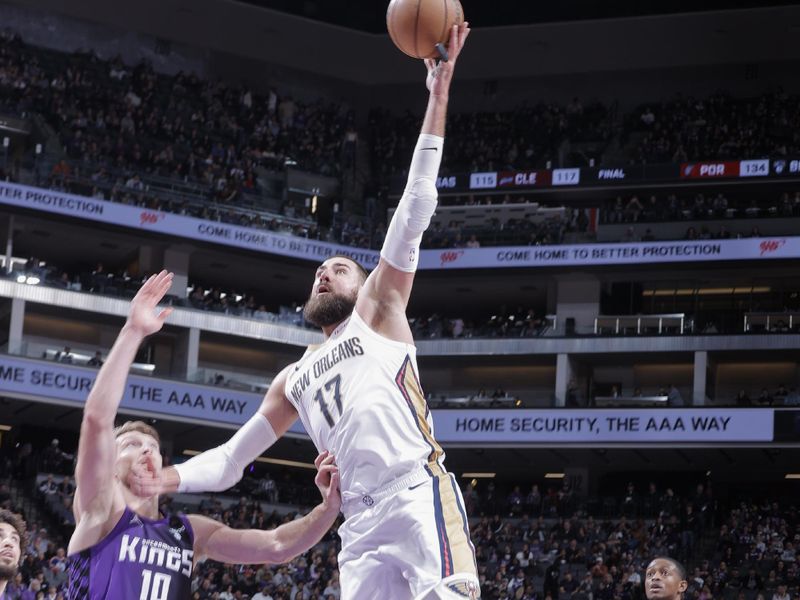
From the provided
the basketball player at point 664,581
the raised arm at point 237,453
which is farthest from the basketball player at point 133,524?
the basketball player at point 664,581

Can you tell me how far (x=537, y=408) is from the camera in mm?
39406

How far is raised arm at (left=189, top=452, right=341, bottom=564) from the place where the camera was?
240 inches

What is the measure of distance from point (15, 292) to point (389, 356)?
35.0 m

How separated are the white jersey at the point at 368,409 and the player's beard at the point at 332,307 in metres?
0.16

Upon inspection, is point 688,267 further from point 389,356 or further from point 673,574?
point 389,356

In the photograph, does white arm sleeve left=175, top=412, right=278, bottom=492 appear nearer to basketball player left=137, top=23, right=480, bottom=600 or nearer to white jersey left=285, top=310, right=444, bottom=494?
basketball player left=137, top=23, right=480, bottom=600

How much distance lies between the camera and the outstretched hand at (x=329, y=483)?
6180 mm

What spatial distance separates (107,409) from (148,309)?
18.3 inches

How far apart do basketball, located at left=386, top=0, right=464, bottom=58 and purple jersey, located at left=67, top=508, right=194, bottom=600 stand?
115 inches

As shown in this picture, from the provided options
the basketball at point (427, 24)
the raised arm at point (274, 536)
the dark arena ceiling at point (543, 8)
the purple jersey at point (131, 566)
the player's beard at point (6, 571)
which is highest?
the dark arena ceiling at point (543, 8)

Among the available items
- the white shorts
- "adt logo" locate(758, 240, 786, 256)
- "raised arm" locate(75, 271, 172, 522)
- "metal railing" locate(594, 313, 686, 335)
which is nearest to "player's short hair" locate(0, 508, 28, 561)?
"raised arm" locate(75, 271, 172, 522)

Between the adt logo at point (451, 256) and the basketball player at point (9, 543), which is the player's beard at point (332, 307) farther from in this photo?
the adt logo at point (451, 256)

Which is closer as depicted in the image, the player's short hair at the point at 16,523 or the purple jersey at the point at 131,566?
the purple jersey at the point at 131,566

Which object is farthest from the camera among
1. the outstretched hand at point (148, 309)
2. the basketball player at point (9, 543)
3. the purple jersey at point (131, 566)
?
the basketball player at point (9, 543)
